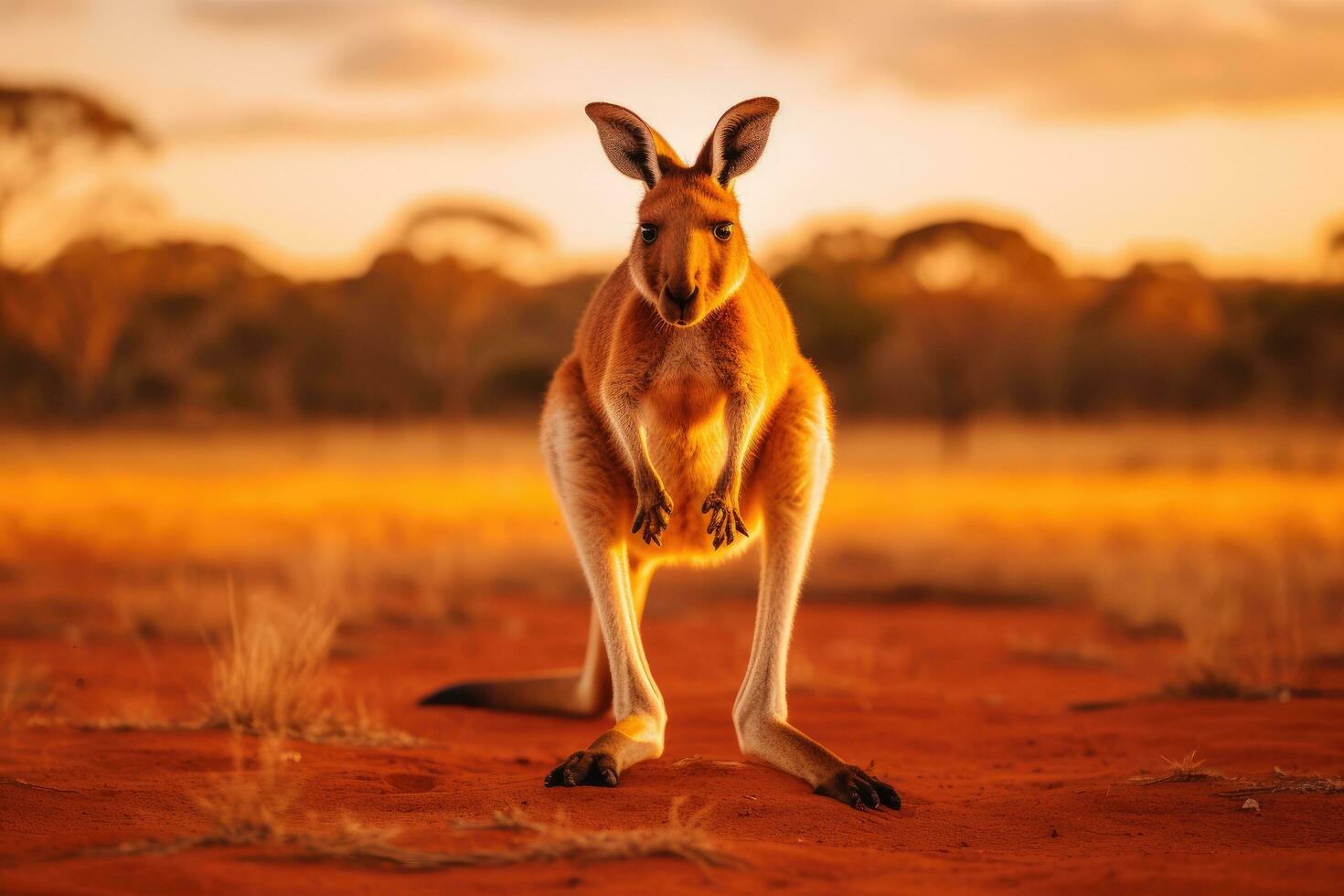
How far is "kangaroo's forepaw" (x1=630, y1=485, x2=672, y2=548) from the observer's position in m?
3.91

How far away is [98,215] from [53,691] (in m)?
22.2

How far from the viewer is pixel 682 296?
3.79 m

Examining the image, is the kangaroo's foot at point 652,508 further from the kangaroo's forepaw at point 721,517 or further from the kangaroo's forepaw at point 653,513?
the kangaroo's forepaw at point 721,517

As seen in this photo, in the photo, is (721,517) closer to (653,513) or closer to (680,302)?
(653,513)

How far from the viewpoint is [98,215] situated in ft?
83.9

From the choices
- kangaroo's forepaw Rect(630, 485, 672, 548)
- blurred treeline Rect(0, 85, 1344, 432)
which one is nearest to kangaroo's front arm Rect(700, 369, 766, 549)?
kangaroo's forepaw Rect(630, 485, 672, 548)

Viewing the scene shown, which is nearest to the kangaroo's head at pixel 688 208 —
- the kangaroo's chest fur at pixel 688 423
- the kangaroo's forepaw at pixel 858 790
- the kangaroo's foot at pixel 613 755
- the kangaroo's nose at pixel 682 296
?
the kangaroo's nose at pixel 682 296

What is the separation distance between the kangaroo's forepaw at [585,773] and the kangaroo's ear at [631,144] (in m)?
→ 1.77

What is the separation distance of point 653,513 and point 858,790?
0.99m

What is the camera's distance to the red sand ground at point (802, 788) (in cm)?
292

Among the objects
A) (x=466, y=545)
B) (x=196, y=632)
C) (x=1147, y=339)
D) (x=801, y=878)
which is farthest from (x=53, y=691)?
(x=1147, y=339)

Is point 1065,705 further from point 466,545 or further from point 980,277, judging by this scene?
point 980,277

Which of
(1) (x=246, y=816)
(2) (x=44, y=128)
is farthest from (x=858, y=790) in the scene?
(2) (x=44, y=128)

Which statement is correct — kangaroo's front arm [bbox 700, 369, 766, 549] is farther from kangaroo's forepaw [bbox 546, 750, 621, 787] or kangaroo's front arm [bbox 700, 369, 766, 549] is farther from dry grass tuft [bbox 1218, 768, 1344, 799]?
dry grass tuft [bbox 1218, 768, 1344, 799]
